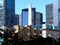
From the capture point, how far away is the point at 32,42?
6.99 metres

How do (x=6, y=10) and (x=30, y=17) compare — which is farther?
(x=30, y=17)

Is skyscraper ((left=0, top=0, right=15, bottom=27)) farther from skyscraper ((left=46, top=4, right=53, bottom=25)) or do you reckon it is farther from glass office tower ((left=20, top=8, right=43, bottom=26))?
skyscraper ((left=46, top=4, right=53, bottom=25))

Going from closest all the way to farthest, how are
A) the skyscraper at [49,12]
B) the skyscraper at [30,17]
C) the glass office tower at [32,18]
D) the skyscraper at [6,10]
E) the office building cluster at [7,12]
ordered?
1. the office building cluster at [7,12]
2. the skyscraper at [6,10]
3. the skyscraper at [30,17]
4. the glass office tower at [32,18]
5. the skyscraper at [49,12]

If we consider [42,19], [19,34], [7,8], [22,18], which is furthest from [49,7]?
[19,34]

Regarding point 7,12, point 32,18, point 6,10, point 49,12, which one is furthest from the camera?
point 49,12

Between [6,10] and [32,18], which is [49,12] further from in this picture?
[6,10]

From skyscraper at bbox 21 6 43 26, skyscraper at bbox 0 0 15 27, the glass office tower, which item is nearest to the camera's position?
skyscraper at bbox 0 0 15 27

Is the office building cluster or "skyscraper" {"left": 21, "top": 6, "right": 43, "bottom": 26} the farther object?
"skyscraper" {"left": 21, "top": 6, "right": 43, "bottom": 26}

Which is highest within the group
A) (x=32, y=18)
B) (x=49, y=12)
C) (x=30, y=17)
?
(x=49, y=12)

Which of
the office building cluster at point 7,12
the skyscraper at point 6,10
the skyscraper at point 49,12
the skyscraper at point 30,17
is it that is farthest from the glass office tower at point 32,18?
the skyscraper at point 6,10

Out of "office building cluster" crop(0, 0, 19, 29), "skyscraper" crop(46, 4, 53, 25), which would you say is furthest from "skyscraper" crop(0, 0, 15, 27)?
"skyscraper" crop(46, 4, 53, 25)

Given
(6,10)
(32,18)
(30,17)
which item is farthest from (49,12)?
(6,10)

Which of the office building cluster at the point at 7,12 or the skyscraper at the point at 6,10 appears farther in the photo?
the skyscraper at the point at 6,10

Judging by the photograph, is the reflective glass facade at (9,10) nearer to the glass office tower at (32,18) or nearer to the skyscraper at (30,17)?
the skyscraper at (30,17)
